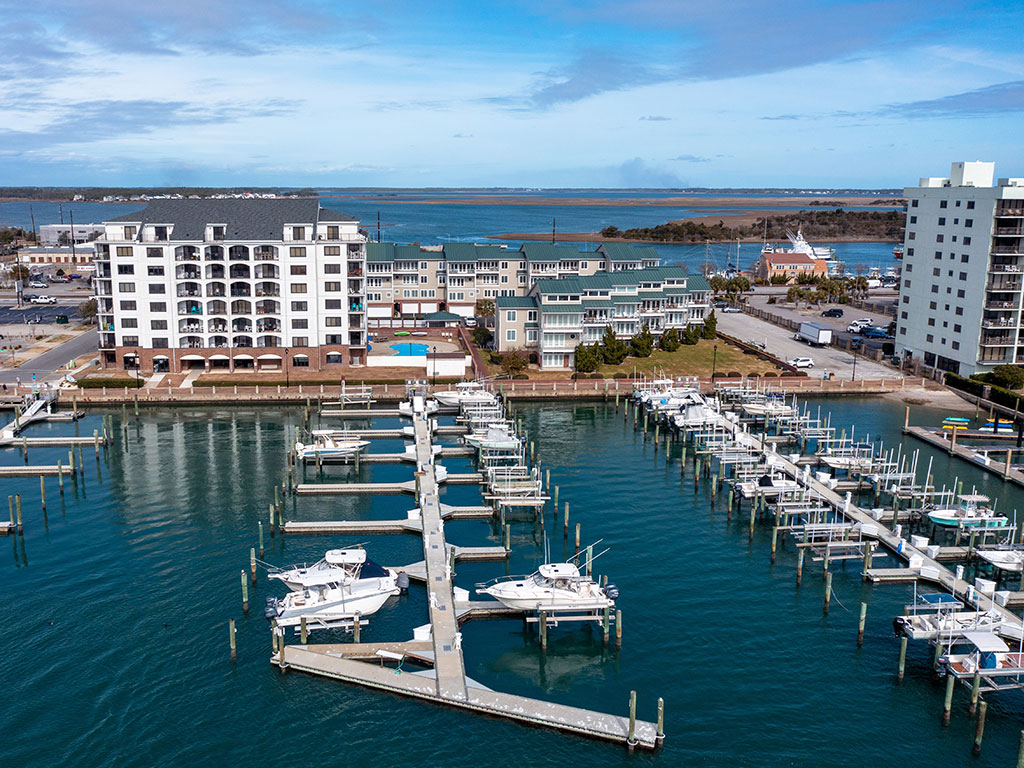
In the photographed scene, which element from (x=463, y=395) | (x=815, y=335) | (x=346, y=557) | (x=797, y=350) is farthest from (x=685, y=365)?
(x=346, y=557)

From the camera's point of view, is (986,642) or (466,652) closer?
(986,642)

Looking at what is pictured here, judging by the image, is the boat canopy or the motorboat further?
the motorboat

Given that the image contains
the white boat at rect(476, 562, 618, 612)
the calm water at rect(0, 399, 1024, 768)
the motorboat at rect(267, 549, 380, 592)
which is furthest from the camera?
the motorboat at rect(267, 549, 380, 592)

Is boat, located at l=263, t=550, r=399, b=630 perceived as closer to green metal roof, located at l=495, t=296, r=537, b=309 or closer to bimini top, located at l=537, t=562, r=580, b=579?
bimini top, located at l=537, t=562, r=580, b=579

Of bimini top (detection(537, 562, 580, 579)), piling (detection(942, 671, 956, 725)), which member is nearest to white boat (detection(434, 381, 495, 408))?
bimini top (detection(537, 562, 580, 579))

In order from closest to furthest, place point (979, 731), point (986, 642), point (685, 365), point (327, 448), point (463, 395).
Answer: point (979, 731)
point (986, 642)
point (327, 448)
point (463, 395)
point (685, 365)

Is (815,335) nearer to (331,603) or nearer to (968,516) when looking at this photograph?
(968,516)

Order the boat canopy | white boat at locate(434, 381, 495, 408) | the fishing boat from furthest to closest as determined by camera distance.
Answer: white boat at locate(434, 381, 495, 408) < the fishing boat < the boat canopy

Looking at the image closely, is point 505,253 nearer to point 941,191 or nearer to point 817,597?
point 941,191
